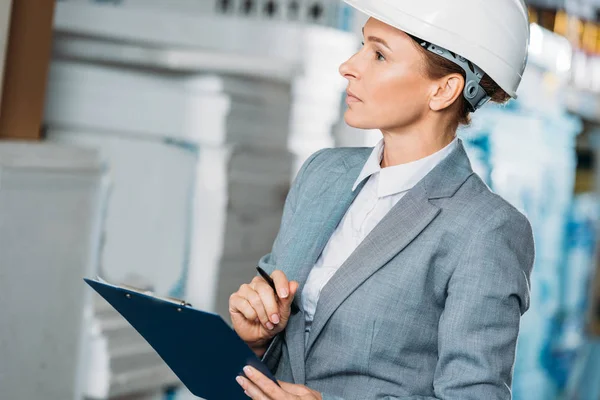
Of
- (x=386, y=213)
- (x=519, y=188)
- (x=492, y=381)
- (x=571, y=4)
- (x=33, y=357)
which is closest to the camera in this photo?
(x=492, y=381)

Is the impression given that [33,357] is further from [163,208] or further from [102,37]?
[102,37]

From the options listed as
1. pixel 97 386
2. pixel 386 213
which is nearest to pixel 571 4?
pixel 97 386

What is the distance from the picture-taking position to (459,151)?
1529 mm

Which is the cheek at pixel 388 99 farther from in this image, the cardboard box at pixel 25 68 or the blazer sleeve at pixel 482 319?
the cardboard box at pixel 25 68

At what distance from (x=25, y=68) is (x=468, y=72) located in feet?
4.20

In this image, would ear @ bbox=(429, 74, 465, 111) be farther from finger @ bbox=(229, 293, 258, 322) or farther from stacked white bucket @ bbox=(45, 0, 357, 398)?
stacked white bucket @ bbox=(45, 0, 357, 398)

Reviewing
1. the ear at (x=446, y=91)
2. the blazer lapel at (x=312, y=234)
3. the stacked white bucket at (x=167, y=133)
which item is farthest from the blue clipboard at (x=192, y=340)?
the stacked white bucket at (x=167, y=133)

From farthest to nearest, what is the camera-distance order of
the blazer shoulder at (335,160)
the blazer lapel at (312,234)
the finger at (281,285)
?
the blazer shoulder at (335,160) → the blazer lapel at (312,234) → the finger at (281,285)

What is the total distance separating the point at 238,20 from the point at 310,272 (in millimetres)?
1743

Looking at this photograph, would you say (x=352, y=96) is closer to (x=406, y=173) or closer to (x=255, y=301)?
(x=406, y=173)

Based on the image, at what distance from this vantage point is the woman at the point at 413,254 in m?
1.35

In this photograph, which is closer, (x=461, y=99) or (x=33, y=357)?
(x=461, y=99)

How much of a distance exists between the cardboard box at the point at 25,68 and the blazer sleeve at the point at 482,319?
49.9 inches

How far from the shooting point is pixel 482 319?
1.33 metres
